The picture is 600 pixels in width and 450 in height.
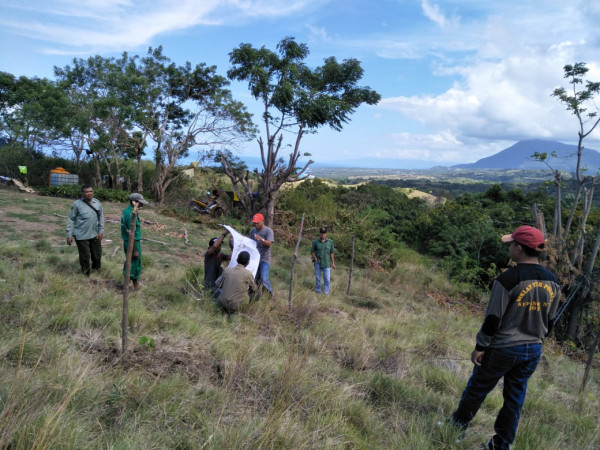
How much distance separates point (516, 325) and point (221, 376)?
259cm

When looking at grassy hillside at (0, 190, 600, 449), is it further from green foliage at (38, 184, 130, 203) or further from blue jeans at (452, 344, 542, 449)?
green foliage at (38, 184, 130, 203)

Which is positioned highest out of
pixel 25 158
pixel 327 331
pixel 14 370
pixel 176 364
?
pixel 25 158

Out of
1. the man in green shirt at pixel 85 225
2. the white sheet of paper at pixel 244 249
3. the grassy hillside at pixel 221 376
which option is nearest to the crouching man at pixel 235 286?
the grassy hillside at pixel 221 376

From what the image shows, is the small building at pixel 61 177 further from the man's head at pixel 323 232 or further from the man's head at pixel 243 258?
the man's head at pixel 243 258

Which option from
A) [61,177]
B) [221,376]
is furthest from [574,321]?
[61,177]

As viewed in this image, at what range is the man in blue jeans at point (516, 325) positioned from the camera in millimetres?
2891

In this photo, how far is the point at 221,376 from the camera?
3537 millimetres

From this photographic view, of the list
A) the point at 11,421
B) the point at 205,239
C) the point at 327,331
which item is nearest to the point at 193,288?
the point at 327,331

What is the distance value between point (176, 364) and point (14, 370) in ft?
4.07

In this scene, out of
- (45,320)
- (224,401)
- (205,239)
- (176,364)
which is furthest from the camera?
(205,239)

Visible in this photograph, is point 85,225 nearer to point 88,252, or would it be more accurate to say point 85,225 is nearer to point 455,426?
point 88,252

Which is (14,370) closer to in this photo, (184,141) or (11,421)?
(11,421)

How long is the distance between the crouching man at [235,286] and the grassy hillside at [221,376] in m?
0.20

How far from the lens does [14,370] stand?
286 centimetres
